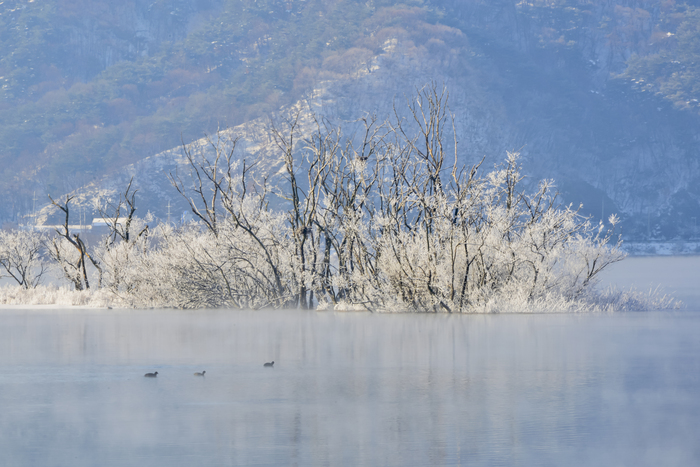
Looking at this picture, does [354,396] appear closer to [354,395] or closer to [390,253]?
[354,395]

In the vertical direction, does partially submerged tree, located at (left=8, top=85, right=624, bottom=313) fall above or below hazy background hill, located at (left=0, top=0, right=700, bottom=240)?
below

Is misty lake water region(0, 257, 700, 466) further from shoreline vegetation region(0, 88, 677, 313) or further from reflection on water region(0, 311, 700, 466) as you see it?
shoreline vegetation region(0, 88, 677, 313)

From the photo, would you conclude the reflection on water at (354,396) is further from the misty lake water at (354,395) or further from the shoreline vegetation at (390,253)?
the shoreline vegetation at (390,253)

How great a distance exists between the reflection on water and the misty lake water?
0.02 m

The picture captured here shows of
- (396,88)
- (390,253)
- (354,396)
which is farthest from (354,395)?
(396,88)

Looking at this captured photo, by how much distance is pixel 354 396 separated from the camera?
836cm

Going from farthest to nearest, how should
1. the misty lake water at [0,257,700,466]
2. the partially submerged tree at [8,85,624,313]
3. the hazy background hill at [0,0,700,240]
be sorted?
1. the hazy background hill at [0,0,700,240]
2. the partially submerged tree at [8,85,624,313]
3. the misty lake water at [0,257,700,466]

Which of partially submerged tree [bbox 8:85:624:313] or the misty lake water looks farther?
partially submerged tree [bbox 8:85:624:313]

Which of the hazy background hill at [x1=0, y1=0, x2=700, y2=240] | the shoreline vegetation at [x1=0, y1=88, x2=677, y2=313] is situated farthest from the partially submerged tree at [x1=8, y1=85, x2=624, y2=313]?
the hazy background hill at [x1=0, y1=0, x2=700, y2=240]

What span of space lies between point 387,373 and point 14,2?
180624 millimetres

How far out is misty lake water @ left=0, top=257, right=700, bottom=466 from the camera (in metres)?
6.12

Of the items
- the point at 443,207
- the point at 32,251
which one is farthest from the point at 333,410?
the point at 32,251

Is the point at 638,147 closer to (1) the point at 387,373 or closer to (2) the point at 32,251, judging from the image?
(2) the point at 32,251

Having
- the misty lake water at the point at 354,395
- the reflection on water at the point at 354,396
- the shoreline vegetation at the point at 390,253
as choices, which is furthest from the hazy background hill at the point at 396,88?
the reflection on water at the point at 354,396
